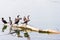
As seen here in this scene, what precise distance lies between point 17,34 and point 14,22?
2.5 inches

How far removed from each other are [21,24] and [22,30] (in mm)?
34

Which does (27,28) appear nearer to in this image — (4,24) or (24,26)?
(24,26)

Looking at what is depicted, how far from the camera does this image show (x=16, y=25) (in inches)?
22.7

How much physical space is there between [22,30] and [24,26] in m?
0.02

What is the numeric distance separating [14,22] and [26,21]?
6 cm

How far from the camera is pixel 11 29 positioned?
0.59 meters

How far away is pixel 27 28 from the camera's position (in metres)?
0.57

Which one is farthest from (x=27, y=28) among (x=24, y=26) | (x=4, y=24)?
(x=4, y=24)

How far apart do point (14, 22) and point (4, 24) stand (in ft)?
0.23

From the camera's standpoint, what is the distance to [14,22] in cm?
57

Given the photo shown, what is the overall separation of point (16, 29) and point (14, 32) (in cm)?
2

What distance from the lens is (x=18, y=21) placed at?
0.54 m

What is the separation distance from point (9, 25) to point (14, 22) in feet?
0.09

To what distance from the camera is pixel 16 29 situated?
1.94 feet
